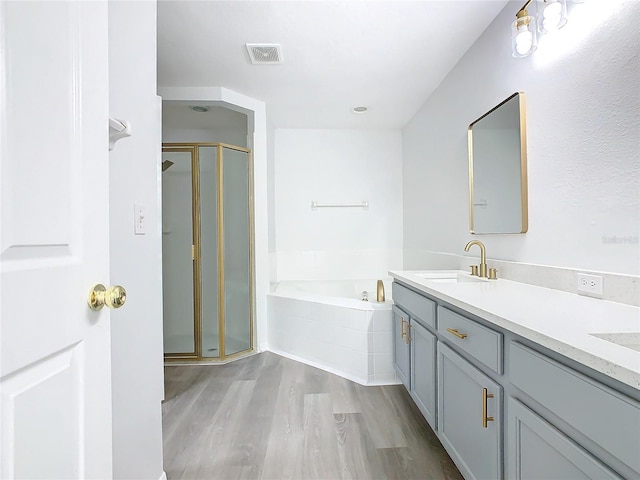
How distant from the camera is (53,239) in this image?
1.99 ft

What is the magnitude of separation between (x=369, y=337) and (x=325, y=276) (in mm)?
1648

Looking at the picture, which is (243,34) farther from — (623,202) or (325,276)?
(325,276)

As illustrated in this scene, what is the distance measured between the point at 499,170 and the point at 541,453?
5.12 ft

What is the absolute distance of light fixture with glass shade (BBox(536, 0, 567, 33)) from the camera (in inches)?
56.3

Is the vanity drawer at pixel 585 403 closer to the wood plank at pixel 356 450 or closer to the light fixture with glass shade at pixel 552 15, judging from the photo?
the wood plank at pixel 356 450

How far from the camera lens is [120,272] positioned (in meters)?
1.24

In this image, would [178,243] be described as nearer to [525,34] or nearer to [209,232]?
[209,232]

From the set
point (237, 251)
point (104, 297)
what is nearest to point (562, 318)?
point (104, 297)

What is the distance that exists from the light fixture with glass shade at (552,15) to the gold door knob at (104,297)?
1849 millimetres

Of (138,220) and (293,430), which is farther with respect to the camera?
(293,430)

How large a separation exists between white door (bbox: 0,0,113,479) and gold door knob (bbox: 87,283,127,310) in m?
0.01

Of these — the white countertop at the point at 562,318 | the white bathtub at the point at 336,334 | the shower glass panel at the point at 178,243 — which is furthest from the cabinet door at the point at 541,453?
the shower glass panel at the point at 178,243

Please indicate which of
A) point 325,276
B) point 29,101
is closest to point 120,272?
point 29,101

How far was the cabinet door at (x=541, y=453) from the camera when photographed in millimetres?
758
